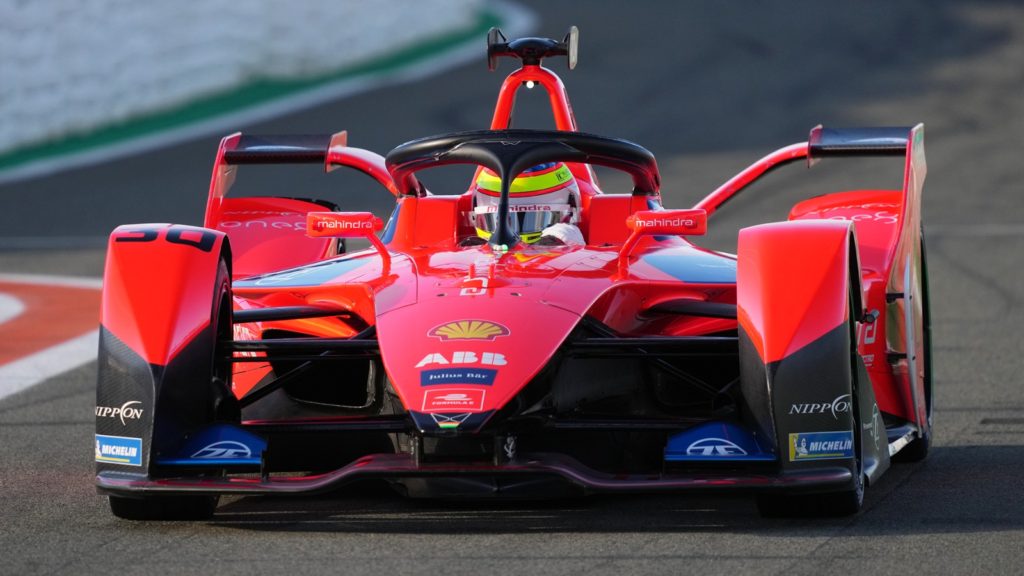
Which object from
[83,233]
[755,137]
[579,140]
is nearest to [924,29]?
[755,137]

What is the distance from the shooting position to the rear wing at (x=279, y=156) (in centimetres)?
908

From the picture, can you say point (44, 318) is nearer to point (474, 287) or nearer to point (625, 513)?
point (474, 287)

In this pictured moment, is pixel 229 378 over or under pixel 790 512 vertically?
over

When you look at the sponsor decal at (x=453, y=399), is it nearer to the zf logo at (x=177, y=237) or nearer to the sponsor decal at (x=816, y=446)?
the sponsor decal at (x=816, y=446)

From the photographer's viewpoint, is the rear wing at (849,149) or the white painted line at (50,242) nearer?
the rear wing at (849,149)

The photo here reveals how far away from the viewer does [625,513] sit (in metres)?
6.54

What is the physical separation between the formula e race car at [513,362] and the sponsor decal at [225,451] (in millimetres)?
10

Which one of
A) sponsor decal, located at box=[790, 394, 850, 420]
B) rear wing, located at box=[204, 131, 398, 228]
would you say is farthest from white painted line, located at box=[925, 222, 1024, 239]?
sponsor decal, located at box=[790, 394, 850, 420]

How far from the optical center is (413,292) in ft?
22.2

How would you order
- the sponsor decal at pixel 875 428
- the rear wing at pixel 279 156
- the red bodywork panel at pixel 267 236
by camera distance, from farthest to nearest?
the rear wing at pixel 279 156 → the red bodywork panel at pixel 267 236 → the sponsor decal at pixel 875 428

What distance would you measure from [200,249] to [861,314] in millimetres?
2553

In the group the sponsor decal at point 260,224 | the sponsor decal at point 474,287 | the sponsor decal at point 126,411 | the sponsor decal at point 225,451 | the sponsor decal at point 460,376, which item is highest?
the sponsor decal at point 260,224

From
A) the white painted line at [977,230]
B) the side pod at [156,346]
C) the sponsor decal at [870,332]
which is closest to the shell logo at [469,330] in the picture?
the side pod at [156,346]

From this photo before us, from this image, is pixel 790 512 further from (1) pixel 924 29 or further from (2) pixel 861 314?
(1) pixel 924 29
